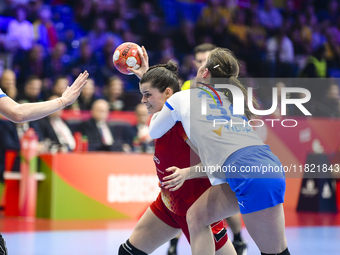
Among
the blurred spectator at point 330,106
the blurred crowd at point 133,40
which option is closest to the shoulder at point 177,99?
the blurred crowd at point 133,40

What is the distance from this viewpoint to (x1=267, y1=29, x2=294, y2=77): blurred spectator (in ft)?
38.3

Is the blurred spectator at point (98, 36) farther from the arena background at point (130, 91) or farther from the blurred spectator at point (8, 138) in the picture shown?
the blurred spectator at point (8, 138)

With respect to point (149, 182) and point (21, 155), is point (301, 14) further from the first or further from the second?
point (21, 155)

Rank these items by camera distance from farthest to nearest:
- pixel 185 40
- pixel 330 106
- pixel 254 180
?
pixel 185 40 < pixel 330 106 < pixel 254 180

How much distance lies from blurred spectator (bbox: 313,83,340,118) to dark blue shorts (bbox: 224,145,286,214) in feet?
23.2

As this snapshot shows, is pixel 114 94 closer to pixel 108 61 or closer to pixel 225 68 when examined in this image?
pixel 108 61

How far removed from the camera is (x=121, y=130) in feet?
27.5

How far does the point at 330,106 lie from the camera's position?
930 cm

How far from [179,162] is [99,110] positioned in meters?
5.14

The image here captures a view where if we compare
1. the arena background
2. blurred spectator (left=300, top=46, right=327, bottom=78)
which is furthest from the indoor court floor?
blurred spectator (left=300, top=46, right=327, bottom=78)

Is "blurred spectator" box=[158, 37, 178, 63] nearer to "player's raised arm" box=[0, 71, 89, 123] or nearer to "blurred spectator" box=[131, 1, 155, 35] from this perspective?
"blurred spectator" box=[131, 1, 155, 35]

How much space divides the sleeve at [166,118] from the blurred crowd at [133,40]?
15.7ft

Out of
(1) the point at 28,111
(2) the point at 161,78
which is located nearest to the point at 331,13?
(2) the point at 161,78

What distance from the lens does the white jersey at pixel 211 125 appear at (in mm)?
2641
